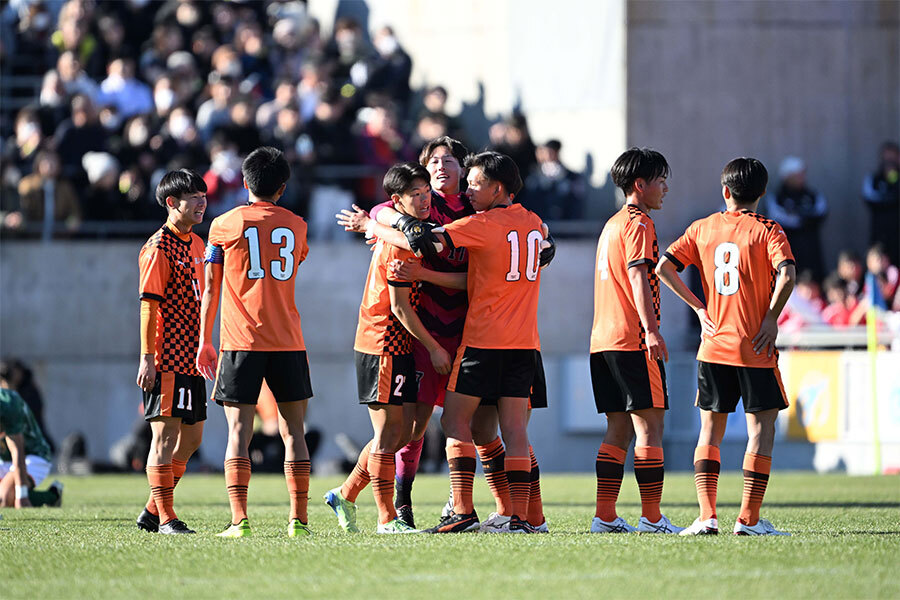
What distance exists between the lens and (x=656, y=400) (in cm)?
808

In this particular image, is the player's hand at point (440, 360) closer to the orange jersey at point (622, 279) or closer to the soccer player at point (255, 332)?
the soccer player at point (255, 332)

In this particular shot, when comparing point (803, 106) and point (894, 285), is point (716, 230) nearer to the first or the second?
point (894, 285)

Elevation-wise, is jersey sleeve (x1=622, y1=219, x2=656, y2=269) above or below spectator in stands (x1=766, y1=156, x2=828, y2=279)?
below

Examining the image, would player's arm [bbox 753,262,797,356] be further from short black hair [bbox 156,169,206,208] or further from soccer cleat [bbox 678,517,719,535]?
short black hair [bbox 156,169,206,208]

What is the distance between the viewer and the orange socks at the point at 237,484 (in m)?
7.99

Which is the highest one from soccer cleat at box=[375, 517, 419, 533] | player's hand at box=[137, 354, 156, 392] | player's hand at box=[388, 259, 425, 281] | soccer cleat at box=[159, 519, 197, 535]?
player's hand at box=[388, 259, 425, 281]

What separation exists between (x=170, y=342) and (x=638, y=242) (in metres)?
2.75

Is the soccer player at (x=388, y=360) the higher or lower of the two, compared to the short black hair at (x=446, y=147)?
lower

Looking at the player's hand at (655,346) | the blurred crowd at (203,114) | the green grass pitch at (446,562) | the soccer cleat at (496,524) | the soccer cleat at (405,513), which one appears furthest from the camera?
the blurred crowd at (203,114)

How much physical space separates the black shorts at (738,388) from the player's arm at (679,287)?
0.20 metres

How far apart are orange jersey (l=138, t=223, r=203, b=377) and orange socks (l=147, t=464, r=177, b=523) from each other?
22.8 inches

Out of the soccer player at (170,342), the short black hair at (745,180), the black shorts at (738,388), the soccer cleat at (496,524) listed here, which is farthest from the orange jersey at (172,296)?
the short black hair at (745,180)

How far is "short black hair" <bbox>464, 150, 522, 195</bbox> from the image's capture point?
8.12 meters

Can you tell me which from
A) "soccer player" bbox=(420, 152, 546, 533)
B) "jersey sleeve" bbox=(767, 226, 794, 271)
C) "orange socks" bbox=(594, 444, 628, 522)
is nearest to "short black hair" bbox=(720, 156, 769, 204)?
"jersey sleeve" bbox=(767, 226, 794, 271)
